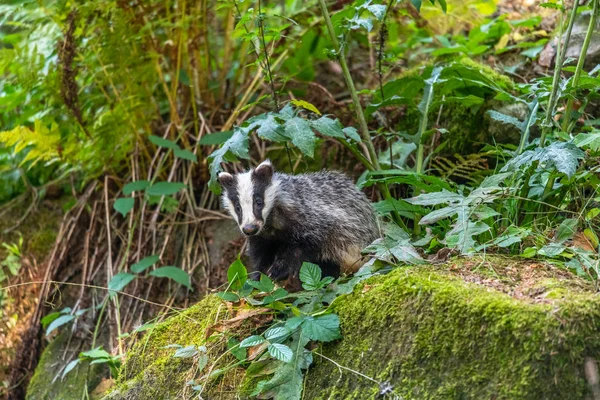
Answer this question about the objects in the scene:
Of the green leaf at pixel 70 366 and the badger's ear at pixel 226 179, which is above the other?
the badger's ear at pixel 226 179

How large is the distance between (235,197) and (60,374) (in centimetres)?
227

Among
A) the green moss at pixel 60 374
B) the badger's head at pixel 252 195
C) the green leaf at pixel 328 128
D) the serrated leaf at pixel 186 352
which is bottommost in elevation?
the green moss at pixel 60 374

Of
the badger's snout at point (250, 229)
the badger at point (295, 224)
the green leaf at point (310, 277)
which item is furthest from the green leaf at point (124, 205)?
the green leaf at point (310, 277)

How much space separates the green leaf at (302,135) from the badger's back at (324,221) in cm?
61

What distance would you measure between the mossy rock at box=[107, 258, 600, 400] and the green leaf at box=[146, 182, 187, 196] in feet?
7.03

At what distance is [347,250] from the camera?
15.5 ft

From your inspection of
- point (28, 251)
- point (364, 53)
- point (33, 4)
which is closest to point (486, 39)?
point (364, 53)

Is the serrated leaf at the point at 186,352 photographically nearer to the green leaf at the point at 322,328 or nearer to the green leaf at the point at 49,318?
the green leaf at the point at 322,328

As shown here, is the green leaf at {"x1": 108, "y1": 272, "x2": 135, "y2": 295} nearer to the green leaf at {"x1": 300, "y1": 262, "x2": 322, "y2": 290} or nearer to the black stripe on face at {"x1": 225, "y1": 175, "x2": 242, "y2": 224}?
the black stripe on face at {"x1": 225, "y1": 175, "x2": 242, "y2": 224}

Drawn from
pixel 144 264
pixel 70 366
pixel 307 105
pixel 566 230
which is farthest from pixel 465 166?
pixel 70 366

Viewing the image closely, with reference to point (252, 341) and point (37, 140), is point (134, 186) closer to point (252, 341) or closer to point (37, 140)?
point (37, 140)

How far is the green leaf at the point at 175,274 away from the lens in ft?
18.3

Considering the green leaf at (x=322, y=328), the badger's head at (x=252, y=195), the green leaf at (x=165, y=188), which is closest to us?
the green leaf at (x=322, y=328)

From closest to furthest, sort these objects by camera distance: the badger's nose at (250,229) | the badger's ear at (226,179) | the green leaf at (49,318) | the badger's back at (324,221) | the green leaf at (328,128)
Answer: the green leaf at (328,128), the badger's nose at (250,229), the badger's back at (324,221), the badger's ear at (226,179), the green leaf at (49,318)
